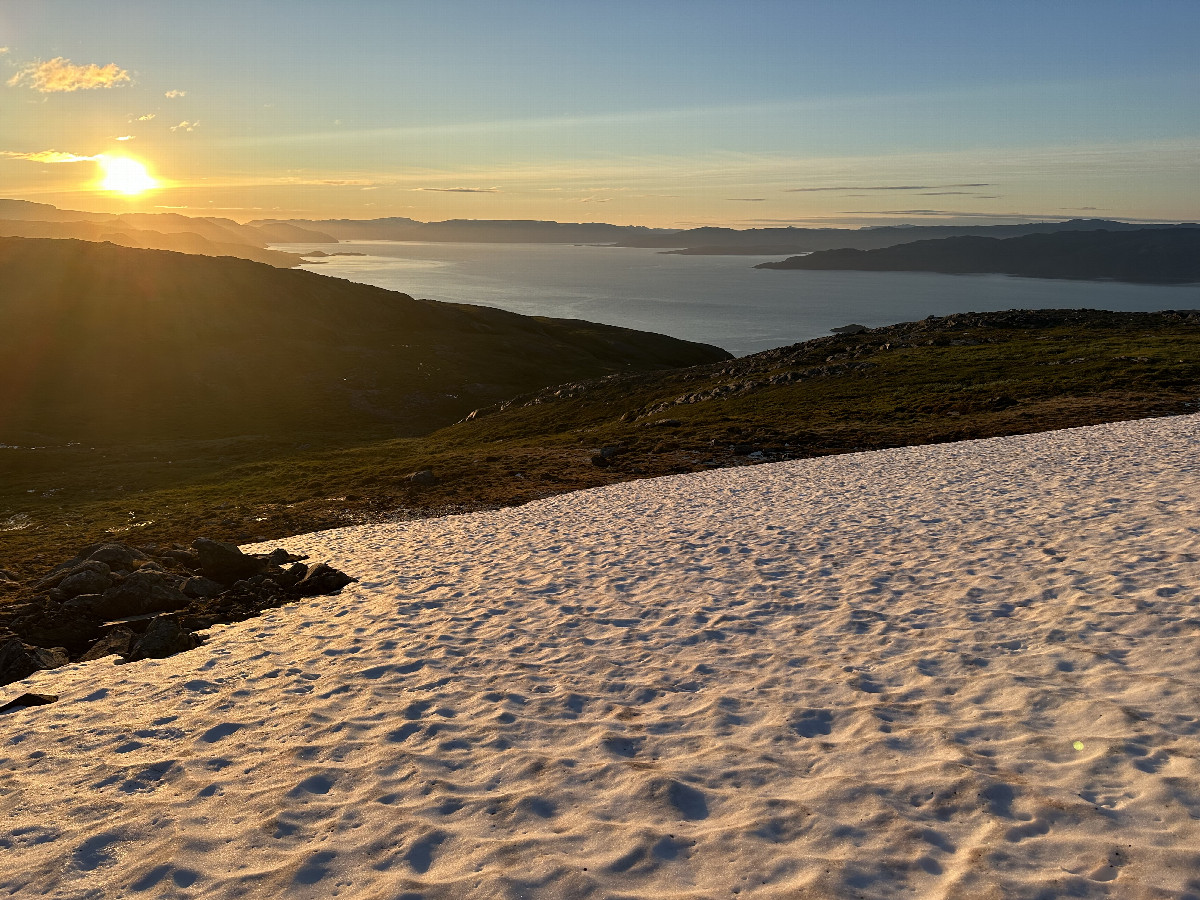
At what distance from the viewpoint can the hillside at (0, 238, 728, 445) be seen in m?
81.6

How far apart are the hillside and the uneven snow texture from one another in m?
59.9

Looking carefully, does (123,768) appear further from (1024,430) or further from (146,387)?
(146,387)

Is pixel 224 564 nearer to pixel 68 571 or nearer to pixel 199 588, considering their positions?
pixel 199 588

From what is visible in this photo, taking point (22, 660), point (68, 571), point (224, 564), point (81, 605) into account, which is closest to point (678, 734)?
point (22, 660)

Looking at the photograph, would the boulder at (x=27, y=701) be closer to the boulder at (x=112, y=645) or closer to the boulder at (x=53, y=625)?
the boulder at (x=112, y=645)

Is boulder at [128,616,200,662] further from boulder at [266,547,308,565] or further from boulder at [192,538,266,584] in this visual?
boulder at [266,547,308,565]

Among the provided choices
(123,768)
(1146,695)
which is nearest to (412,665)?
(123,768)

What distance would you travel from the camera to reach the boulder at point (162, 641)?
13984mm

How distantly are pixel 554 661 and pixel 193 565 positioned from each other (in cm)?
1439

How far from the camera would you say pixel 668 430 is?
42.3m

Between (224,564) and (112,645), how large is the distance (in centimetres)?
548

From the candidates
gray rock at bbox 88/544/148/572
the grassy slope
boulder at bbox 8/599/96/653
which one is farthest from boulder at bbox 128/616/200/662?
the grassy slope

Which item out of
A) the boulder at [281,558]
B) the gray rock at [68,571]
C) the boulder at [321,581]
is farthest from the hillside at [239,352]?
the boulder at [321,581]

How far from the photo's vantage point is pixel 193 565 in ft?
71.3
